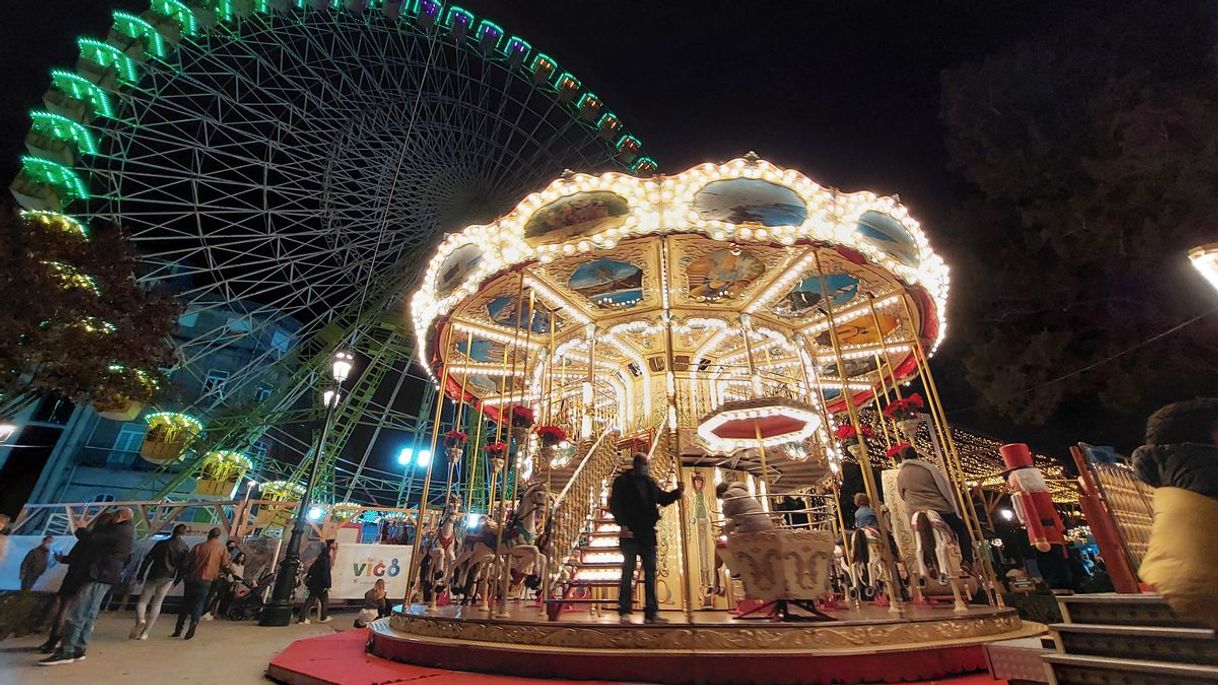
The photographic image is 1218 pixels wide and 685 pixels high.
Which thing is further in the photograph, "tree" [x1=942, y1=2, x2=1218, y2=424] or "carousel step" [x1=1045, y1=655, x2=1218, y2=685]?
"tree" [x1=942, y1=2, x2=1218, y2=424]

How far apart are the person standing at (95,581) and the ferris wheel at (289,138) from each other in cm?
1083

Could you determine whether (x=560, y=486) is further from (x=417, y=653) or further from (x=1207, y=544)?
(x=1207, y=544)

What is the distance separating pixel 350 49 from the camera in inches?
635

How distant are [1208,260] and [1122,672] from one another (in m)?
6.23

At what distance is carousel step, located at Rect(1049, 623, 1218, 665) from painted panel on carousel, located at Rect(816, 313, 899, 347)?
284 inches

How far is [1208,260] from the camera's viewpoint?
241 inches

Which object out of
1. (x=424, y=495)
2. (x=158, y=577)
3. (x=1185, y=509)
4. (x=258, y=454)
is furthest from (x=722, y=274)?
(x=258, y=454)

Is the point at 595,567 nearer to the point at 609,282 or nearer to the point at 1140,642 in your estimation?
the point at 609,282

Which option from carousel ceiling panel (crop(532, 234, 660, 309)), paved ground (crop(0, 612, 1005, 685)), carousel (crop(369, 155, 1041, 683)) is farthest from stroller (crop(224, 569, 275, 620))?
carousel ceiling panel (crop(532, 234, 660, 309))

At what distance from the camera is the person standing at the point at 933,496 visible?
5543mm

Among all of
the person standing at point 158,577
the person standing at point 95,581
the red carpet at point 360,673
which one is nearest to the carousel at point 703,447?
the red carpet at point 360,673

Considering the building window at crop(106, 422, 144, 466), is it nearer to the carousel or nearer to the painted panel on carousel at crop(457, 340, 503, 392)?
the painted panel on carousel at crop(457, 340, 503, 392)

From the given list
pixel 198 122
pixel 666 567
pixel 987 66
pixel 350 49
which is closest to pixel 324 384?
pixel 198 122

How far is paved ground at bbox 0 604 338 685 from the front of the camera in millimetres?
4434
